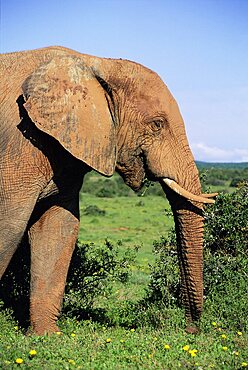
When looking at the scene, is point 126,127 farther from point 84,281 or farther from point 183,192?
point 84,281

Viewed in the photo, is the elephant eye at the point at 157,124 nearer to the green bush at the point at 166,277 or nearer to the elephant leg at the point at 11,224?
the elephant leg at the point at 11,224

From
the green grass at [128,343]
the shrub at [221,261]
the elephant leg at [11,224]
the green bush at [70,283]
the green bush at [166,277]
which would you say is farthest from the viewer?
the green bush at [70,283]

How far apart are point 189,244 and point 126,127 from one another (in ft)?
4.06

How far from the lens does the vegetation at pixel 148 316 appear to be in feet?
16.8

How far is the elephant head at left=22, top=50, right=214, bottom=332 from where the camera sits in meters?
5.65

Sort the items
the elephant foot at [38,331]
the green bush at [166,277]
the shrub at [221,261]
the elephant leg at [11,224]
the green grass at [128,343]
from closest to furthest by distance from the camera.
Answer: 1. the green grass at [128,343]
2. the elephant leg at [11,224]
3. the elephant foot at [38,331]
4. the shrub at [221,261]
5. the green bush at [166,277]

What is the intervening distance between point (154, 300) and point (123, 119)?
9.51 ft

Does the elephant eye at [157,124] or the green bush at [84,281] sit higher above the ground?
the elephant eye at [157,124]

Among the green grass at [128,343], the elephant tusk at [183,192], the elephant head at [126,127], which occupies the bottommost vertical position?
the green grass at [128,343]

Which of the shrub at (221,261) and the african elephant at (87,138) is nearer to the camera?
the african elephant at (87,138)

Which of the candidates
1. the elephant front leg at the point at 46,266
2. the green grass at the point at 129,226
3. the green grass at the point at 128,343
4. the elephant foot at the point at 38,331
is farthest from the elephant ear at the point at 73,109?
the green grass at the point at 129,226

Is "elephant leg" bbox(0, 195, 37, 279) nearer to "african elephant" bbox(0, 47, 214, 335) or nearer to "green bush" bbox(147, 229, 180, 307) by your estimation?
"african elephant" bbox(0, 47, 214, 335)

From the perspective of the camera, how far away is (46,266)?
663cm

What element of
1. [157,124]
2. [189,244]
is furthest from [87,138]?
[189,244]
